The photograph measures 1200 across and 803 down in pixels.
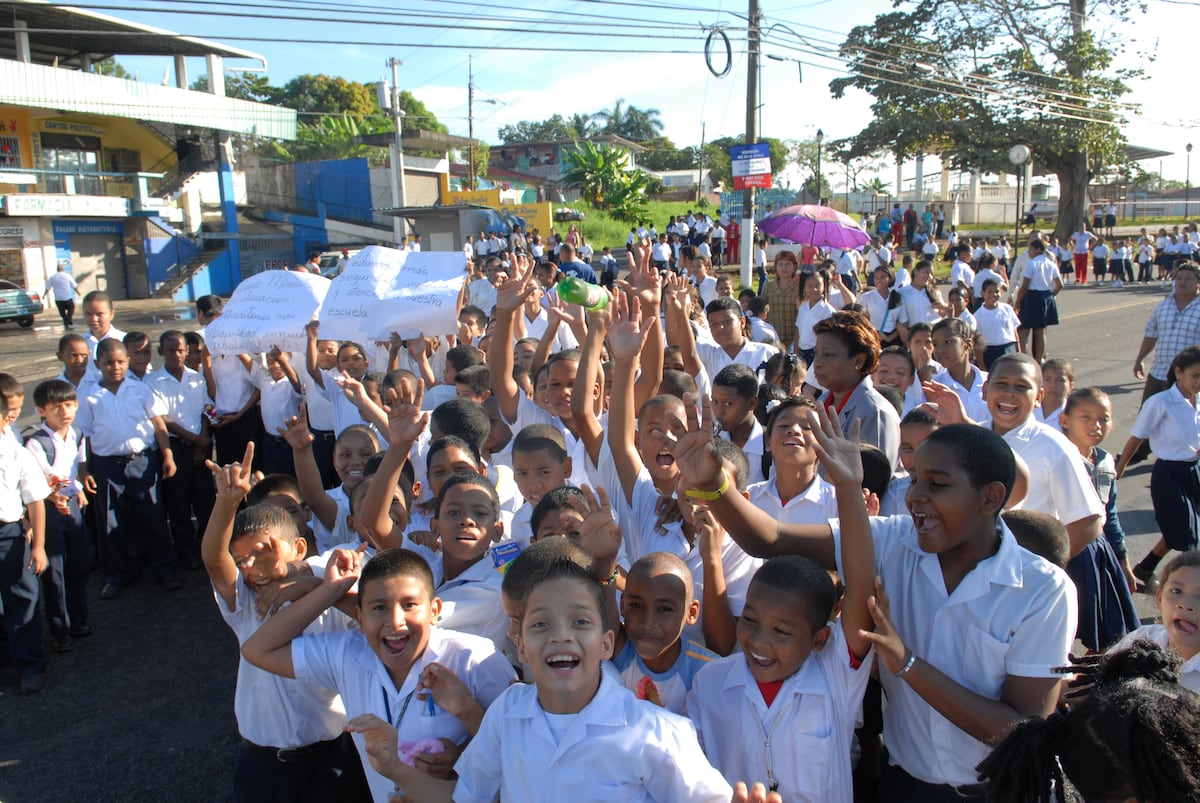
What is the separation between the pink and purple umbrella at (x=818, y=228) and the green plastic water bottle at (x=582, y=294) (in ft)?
24.1

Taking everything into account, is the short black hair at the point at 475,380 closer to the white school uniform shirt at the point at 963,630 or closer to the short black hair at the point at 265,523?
the short black hair at the point at 265,523

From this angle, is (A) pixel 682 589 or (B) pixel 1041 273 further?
(B) pixel 1041 273

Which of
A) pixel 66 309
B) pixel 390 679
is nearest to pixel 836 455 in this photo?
pixel 390 679

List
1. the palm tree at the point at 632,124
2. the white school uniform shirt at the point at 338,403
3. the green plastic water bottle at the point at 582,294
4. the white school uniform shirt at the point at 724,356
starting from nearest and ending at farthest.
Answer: the green plastic water bottle at the point at 582,294 → the white school uniform shirt at the point at 338,403 → the white school uniform shirt at the point at 724,356 → the palm tree at the point at 632,124

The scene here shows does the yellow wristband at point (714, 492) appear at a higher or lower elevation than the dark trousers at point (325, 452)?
higher

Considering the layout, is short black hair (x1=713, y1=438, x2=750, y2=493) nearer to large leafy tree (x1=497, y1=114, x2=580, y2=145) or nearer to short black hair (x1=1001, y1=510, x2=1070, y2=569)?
short black hair (x1=1001, y1=510, x2=1070, y2=569)

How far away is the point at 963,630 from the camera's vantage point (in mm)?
2113

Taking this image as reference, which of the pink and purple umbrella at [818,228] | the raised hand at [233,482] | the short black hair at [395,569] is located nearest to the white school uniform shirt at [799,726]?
the short black hair at [395,569]

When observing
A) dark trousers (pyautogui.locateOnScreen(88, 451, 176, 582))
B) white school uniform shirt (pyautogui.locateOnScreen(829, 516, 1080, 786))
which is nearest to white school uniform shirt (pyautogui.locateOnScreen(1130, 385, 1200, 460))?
white school uniform shirt (pyautogui.locateOnScreen(829, 516, 1080, 786))

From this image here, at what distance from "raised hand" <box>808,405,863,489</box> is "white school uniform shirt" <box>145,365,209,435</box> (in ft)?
16.8

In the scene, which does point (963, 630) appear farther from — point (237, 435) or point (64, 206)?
point (64, 206)

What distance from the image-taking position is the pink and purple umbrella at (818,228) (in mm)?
10668

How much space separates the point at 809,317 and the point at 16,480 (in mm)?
6517

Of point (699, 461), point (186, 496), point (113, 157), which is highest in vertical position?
point (113, 157)
